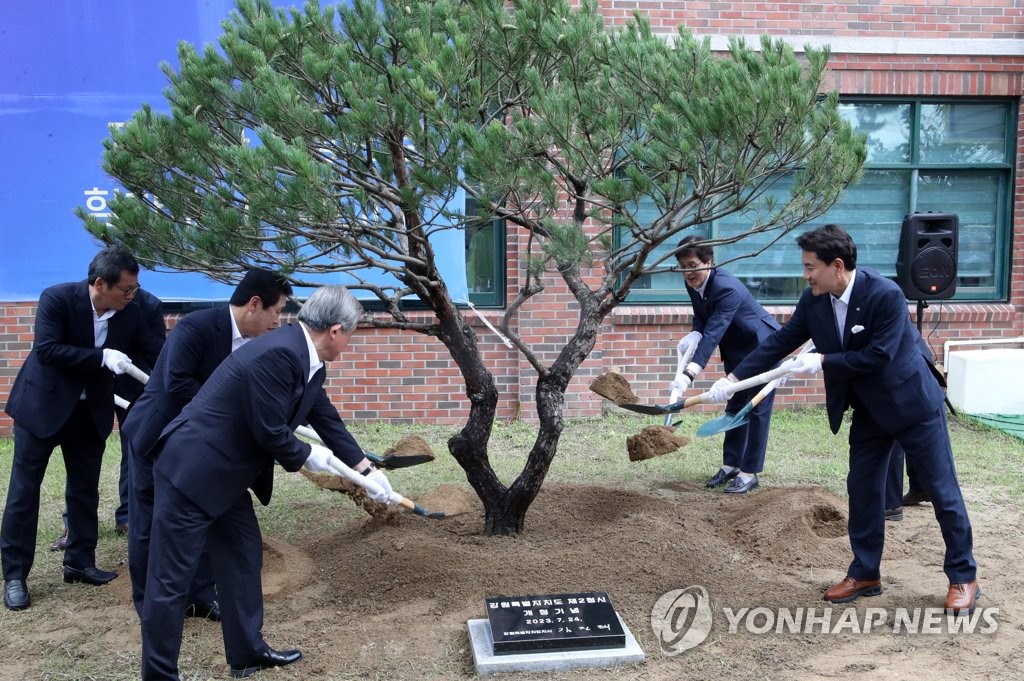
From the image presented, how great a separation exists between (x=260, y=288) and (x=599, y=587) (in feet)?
6.60

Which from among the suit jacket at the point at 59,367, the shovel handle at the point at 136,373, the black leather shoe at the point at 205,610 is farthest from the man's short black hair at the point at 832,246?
the suit jacket at the point at 59,367

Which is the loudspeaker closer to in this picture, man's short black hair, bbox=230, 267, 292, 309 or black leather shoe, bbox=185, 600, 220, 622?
man's short black hair, bbox=230, 267, 292, 309

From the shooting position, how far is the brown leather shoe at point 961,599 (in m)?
Answer: 3.99

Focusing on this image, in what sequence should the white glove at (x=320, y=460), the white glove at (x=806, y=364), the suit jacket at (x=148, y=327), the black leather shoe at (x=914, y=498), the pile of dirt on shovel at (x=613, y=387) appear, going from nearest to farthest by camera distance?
1. the white glove at (x=320, y=460)
2. the white glove at (x=806, y=364)
3. the suit jacket at (x=148, y=327)
4. the black leather shoe at (x=914, y=498)
5. the pile of dirt on shovel at (x=613, y=387)

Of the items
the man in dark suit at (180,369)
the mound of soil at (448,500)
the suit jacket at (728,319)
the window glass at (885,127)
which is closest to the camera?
the man in dark suit at (180,369)

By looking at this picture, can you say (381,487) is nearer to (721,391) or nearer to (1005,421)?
(721,391)

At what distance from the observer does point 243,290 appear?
3916mm

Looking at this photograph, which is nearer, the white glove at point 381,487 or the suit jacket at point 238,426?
the suit jacket at point 238,426

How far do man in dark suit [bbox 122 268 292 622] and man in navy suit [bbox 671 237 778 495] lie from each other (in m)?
2.88

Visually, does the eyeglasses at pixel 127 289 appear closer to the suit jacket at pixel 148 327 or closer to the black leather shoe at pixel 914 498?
the suit jacket at pixel 148 327

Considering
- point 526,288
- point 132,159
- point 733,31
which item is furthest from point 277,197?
point 733,31

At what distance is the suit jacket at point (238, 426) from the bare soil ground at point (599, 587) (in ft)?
2.78

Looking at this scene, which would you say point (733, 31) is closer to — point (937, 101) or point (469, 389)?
point (937, 101)

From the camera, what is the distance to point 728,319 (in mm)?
5891
